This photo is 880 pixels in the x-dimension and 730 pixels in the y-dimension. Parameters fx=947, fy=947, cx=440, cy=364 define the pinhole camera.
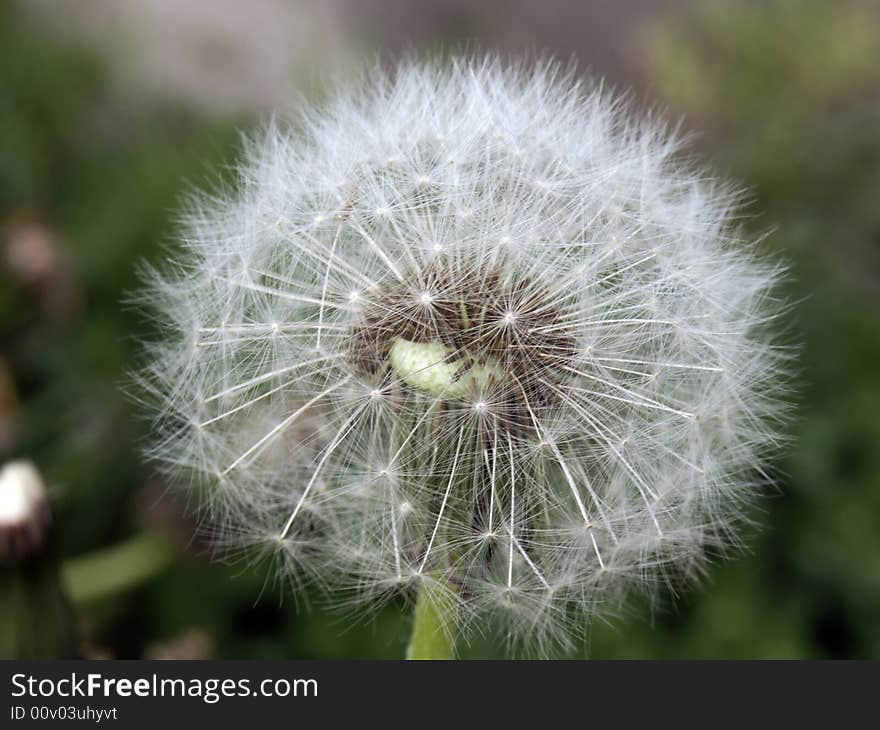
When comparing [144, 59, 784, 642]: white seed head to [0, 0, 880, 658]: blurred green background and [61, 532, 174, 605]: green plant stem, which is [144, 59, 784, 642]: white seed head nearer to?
[0, 0, 880, 658]: blurred green background

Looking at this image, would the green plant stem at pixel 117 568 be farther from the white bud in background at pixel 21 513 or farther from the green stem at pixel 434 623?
the green stem at pixel 434 623

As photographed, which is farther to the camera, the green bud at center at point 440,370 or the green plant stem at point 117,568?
the green plant stem at point 117,568

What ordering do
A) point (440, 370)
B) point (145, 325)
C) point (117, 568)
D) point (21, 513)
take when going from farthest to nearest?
point (145, 325)
point (117, 568)
point (21, 513)
point (440, 370)

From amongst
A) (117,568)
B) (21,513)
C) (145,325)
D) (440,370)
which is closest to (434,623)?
(440,370)

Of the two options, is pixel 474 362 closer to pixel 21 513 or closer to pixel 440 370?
pixel 440 370

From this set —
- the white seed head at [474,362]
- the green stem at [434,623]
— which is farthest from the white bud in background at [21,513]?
the green stem at [434,623]

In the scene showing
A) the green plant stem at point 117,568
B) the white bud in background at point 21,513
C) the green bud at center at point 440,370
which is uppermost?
the green plant stem at point 117,568
